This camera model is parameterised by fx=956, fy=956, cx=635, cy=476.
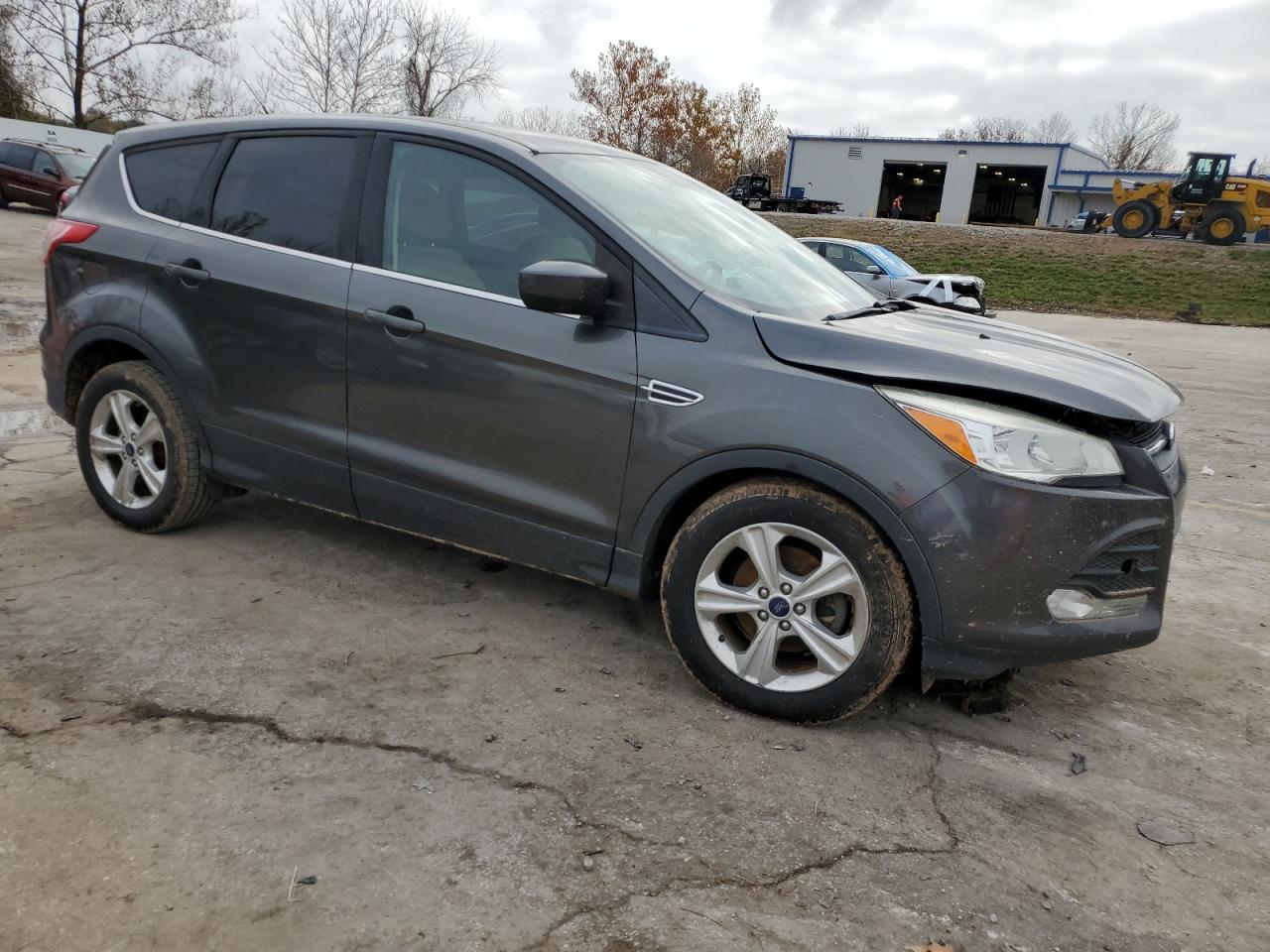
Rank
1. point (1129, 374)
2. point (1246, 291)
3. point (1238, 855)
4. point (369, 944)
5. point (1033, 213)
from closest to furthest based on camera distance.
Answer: point (369, 944), point (1238, 855), point (1129, 374), point (1246, 291), point (1033, 213)

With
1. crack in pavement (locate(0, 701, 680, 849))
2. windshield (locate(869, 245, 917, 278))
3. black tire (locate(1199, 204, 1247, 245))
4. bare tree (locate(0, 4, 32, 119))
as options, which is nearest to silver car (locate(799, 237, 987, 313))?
windshield (locate(869, 245, 917, 278))

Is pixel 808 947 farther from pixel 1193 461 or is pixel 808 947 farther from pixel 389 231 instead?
pixel 1193 461

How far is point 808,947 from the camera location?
206 cm

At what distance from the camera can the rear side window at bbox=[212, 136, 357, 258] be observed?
11.9 feet

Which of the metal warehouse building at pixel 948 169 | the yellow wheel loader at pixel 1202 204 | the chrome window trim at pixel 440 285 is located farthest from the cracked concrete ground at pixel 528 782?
the metal warehouse building at pixel 948 169

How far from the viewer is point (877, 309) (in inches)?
144

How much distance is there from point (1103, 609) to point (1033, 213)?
222 ft

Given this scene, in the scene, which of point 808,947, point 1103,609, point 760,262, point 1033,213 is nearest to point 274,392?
point 760,262

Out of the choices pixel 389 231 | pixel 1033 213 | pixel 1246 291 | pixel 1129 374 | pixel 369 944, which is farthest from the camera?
pixel 1033 213

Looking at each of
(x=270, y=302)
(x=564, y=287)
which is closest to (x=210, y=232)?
(x=270, y=302)

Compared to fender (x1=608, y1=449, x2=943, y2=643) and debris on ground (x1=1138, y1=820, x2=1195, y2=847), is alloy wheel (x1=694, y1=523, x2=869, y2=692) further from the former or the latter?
debris on ground (x1=1138, y1=820, x2=1195, y2=847)

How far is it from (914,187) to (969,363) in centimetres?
6411

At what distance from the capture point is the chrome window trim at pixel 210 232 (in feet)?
11.8

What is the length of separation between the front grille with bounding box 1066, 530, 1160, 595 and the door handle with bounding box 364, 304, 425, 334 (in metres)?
2.25
